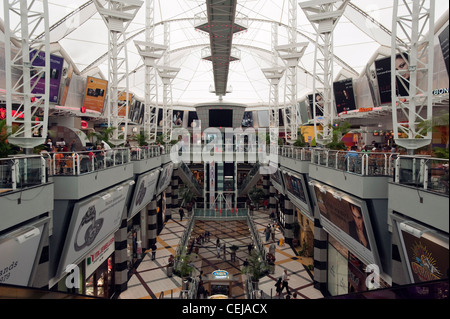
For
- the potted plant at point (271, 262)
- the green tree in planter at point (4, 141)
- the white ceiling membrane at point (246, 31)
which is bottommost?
the potted plant at point (271, 262)

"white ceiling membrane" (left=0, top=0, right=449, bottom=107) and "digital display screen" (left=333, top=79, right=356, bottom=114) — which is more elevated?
"white ceiling membrane" (left=0, top=0, right=449, bottom=107)

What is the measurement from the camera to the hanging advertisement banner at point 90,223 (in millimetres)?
9398

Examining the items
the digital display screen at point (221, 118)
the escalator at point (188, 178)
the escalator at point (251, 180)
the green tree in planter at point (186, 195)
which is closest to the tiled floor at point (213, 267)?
the green tree in planter at point (186, 195)

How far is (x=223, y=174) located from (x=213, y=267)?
2056 centimetres

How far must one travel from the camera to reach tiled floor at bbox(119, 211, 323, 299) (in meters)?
16.7

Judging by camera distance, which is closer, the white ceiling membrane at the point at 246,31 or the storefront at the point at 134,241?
the storefront at the point at 134,241

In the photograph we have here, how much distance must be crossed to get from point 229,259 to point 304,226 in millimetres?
6405

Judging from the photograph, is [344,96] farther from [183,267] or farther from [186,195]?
[183,267]

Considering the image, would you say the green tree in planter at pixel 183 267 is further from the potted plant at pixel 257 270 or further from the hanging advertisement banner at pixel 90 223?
the hanging advertisement banner at pixel 90 223

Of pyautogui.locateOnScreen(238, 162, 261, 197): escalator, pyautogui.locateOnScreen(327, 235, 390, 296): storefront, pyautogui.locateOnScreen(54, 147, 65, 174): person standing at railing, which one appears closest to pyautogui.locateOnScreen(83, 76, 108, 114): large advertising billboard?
pyautogui.locateOnScreen(238, 162, 261, 197): escalator

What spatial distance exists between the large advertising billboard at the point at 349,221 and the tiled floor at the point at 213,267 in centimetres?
519

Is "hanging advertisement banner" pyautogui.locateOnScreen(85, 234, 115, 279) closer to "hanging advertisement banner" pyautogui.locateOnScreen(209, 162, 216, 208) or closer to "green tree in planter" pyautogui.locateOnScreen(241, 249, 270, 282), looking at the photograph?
"green tree in planter" pyautogui.locateOnScreen(241, 249, 270, 282)

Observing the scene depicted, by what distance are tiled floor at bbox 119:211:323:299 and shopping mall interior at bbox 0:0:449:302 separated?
0.15 m

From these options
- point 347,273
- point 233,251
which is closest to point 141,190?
point 233,251
